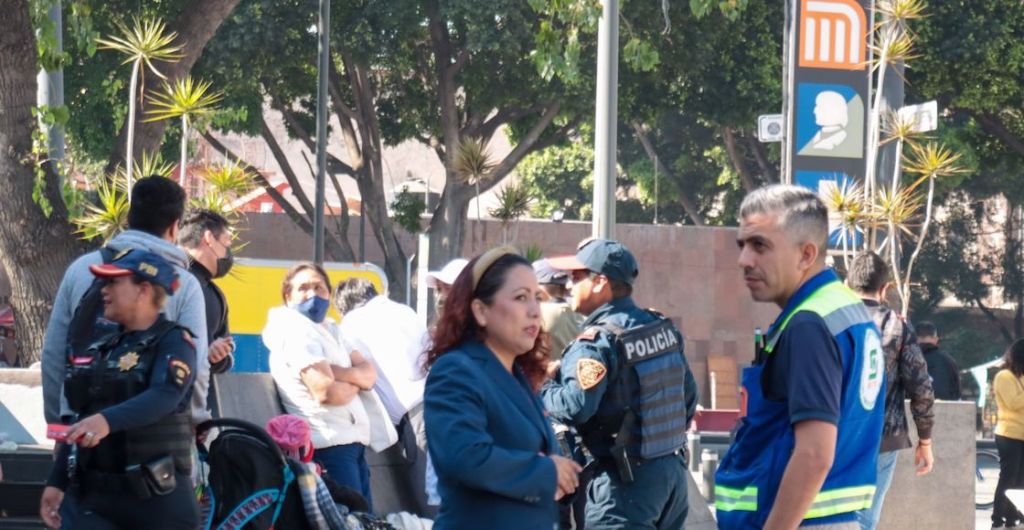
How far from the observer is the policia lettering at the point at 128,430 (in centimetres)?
477

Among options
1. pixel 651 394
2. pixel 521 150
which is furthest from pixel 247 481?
pixel 521 150

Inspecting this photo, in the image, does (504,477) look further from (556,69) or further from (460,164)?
(460,164)

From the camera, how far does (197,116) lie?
32.8 ft

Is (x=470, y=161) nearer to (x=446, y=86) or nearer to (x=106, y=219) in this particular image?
(x=446, y=86)

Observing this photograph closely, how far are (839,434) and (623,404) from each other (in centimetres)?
180

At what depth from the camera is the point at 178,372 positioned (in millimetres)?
4863

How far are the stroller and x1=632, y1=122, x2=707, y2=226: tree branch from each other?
98.8 feet

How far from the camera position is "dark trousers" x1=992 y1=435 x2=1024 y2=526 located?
11719 mm

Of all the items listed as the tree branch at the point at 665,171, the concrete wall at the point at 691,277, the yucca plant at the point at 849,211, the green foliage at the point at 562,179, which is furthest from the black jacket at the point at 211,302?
the green foliage at the point at 562,179

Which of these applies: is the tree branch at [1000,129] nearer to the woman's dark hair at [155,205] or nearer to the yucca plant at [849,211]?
the yucca plant at [849,211]

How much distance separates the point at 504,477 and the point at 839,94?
1066cm

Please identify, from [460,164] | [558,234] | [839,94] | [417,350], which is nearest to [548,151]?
[558,234]

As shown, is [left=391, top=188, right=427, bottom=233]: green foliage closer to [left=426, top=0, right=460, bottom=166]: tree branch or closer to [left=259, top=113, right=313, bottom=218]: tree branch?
[left=426, top=0, right=460, bottom=166]: tree branch

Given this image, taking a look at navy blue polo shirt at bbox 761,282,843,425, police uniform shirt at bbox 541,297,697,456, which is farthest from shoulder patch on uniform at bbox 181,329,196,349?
navy blue polo shirt at bbox 761,282,843,425
